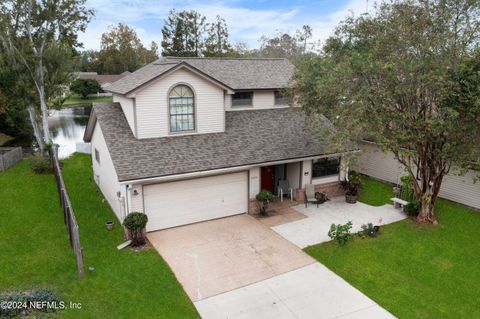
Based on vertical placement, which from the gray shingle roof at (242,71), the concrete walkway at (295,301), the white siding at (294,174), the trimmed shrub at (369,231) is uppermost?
the gray shingle roof at (242,71)

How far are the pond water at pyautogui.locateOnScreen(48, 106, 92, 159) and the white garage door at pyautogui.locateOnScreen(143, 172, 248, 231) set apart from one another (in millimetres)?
Result: 17699

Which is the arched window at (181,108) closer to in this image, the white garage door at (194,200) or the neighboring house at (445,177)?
the white garage door at (194,200)

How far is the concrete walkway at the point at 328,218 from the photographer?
1377 centimetres

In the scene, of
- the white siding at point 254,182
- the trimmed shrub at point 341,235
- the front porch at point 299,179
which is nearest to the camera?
the trimmed shrub at point 341,235

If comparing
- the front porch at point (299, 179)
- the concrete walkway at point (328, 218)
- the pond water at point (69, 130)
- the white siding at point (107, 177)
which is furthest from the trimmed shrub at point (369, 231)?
the pond water at point (69, 130)

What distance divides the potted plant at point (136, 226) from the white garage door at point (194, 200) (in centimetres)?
107

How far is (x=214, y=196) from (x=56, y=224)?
682 cm

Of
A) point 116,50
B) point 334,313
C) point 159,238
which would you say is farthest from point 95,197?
point 116,50

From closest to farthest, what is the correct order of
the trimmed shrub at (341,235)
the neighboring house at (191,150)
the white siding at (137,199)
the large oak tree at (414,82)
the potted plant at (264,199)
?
the large oak tree at (414,82) < the trimmed shrub at (341,235) < the white siding at (137,199) < the neighboring house at (191,150) < the potted plant at (264,199)

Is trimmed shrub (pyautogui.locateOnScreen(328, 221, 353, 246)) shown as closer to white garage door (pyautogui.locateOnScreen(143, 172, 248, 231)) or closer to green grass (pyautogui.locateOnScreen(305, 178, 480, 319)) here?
green grass (pyautogui.locateOnScreen(305, 178, 480, 319))

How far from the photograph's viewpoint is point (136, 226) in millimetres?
12508

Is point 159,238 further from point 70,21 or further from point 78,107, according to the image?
point 78,107

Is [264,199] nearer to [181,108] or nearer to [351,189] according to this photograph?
[351,189]

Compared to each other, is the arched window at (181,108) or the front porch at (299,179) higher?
the arched window at (181,108)
